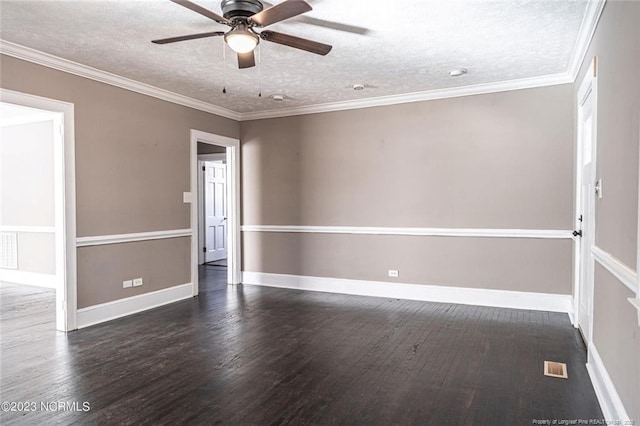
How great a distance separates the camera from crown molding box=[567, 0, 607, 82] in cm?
274

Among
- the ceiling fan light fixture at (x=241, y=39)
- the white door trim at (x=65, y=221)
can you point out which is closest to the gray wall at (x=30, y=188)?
the white door trim at (x=65, y=221)

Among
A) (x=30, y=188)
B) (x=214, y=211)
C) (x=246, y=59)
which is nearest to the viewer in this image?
(x=246, y=59)

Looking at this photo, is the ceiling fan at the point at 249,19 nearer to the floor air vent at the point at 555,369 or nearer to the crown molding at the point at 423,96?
the crown molding at the point at 423,96

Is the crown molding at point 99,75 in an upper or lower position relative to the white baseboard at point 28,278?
upper

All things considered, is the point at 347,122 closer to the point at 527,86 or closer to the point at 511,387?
the point at 527,86

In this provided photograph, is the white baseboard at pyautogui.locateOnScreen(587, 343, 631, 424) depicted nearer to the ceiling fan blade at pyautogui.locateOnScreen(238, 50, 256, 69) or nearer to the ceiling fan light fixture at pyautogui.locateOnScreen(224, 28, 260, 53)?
the ceiling fan light fixture at pyautogui.locateOnScreen(224, 28, 260, 53)

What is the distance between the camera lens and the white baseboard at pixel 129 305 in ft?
13.7

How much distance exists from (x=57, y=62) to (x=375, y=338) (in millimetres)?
3894

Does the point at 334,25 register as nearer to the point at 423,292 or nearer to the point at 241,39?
the point at 241,39

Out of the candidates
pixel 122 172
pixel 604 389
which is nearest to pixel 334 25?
pixel 122 172

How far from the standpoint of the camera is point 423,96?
16.9ft

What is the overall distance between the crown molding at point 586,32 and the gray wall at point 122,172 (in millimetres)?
4348

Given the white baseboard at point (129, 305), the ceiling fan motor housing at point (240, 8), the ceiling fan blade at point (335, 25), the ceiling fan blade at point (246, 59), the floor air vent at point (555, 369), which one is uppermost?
the ceiling fan blade at point (335, 25)

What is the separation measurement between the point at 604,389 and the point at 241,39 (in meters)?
3.11
